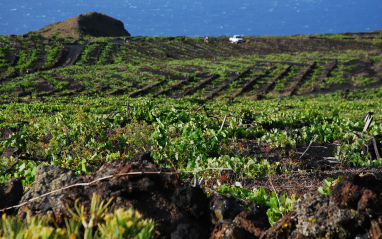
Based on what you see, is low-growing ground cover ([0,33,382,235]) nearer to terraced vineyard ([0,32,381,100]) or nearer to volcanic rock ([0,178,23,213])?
terraced vineyard ([0,32,381,100])

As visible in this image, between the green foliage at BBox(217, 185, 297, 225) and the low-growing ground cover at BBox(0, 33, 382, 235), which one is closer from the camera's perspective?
the green foliage at BBox(217, 185, 297, 225)

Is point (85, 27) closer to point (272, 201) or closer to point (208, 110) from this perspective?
point (208, 110)

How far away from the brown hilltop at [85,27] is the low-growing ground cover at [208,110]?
1279cm

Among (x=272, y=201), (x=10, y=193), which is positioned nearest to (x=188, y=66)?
(x=272, y=201)

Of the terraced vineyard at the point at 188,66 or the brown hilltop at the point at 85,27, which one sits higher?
the brown hilltop at the point at 85,27

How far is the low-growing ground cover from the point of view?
5.25 m

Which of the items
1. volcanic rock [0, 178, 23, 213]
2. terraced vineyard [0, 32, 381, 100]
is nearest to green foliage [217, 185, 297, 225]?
volcanic rock [0, 178, 23, 213]

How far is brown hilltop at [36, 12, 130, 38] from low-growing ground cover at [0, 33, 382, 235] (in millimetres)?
12789

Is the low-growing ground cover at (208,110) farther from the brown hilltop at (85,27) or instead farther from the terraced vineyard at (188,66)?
the brown hilltop at (85,27)

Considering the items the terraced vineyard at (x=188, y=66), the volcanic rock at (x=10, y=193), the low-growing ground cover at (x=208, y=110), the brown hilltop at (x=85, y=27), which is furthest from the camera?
the brown hilltop at (x=85, y=27)

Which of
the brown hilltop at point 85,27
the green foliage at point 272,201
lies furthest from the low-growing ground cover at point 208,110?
the brown hilltop at point 85,27

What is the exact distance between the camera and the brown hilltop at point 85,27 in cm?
5997

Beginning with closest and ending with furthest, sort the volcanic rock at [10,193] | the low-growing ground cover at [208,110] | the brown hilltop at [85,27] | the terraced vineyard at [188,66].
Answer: the volcanic rock at [10,193] → the low-growing ground cover at [208,110] → the terraced vineyard at [188,66] → the brown hilltop at [85,27]

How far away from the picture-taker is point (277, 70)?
117 feet
